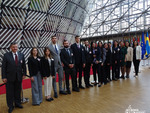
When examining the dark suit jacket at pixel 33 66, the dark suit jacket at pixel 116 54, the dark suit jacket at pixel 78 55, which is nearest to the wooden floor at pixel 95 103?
the dark suit jacket at pixel 33 66

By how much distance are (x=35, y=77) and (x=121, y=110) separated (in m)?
2.37

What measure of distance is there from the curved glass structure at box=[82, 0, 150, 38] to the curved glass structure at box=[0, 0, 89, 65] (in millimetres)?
6709

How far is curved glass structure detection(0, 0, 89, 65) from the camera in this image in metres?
7.44

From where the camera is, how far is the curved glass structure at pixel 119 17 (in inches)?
750

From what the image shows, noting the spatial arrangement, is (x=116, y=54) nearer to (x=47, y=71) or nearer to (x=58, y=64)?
(x=58, y=64)

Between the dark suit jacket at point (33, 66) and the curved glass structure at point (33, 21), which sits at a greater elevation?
the curved glass structure at point (33, 21)

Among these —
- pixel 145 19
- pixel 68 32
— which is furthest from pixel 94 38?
pixel 68 32

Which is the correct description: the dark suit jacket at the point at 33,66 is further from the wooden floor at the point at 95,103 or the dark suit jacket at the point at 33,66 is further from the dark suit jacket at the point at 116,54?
the dark suit jacket at the point at 116,54

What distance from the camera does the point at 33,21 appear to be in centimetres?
853

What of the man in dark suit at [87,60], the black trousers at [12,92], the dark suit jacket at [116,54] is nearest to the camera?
the black trousers at [12,92]

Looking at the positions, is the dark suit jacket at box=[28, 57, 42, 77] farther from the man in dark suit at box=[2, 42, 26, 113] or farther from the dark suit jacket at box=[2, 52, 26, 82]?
the dark suit jacket at box=[2, 52, 26, 82]

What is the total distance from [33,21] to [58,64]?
16.8 ft

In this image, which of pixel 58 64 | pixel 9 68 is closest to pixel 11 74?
pixel 9 68

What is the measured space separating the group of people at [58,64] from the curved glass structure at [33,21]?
4.45 meters
